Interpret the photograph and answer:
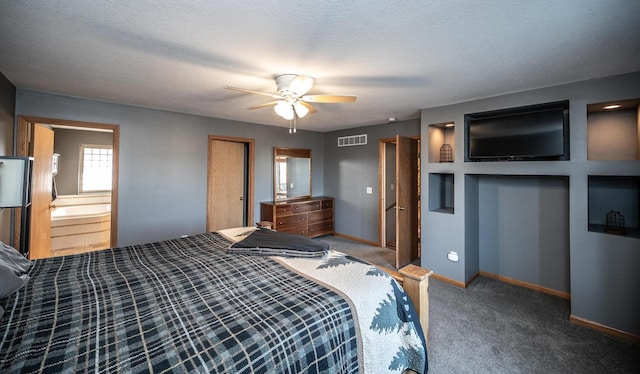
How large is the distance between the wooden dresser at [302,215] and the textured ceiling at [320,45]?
2405 millimetres

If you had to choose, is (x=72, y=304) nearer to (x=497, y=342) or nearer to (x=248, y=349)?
(x=248, y=349)

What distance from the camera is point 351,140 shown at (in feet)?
17.8

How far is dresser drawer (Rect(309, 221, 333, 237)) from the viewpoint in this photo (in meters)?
5.45

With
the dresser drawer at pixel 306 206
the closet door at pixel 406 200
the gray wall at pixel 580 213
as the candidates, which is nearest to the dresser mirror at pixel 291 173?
the dresser drawer at pixel 306 206

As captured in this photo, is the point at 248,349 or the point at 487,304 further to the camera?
the point at 487,304

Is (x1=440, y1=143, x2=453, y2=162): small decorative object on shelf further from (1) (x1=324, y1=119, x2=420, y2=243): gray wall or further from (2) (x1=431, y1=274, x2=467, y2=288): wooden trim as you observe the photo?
(2) (x1=431, y1=274, x2=467, y2=288): wooden trim

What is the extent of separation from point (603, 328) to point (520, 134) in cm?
197

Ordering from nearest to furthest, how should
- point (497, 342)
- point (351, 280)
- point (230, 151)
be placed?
1. point (351, 280)
2. point (497, 342)
3. point (230, 151)

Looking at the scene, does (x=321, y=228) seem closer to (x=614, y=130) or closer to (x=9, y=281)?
(x=614, y=130)

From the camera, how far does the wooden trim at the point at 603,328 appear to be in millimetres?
2265

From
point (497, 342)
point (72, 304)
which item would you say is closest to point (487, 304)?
point (497, 342)

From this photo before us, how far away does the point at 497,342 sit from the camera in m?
2.23

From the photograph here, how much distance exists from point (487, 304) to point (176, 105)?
15.0 feet

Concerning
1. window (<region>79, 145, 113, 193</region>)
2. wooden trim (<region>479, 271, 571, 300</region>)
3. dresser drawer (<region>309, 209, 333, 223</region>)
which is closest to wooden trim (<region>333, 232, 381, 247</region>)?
dresser drawer (<region>309, 209, 333, 223</region>)
